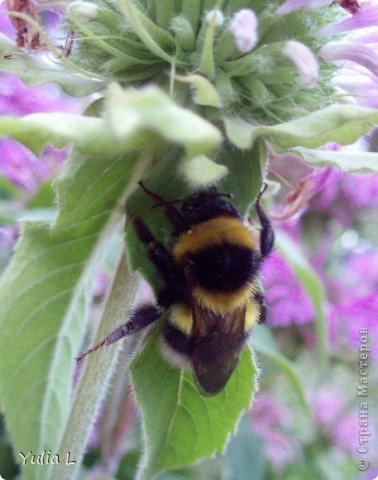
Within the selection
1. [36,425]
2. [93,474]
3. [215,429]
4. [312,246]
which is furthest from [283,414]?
[36,425]

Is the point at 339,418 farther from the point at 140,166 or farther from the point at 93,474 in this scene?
the point at 140,166

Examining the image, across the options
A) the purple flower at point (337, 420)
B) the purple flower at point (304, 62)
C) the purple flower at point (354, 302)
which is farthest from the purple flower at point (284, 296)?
the purple flower at point (304, 62)

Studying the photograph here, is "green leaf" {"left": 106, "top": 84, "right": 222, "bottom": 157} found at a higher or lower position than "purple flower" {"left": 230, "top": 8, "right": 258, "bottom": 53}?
higher

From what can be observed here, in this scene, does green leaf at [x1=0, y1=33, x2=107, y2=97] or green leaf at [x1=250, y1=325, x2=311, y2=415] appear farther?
green leaf at [x1=250, y1=325, x2=311, y2=415]

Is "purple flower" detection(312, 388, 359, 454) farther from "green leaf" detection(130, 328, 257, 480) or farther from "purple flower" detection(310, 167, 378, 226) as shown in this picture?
"green leaf" detection(130, 328, 257, 480)

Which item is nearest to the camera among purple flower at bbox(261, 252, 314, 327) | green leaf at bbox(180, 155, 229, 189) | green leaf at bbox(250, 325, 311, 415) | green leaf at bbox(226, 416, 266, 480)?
green leaf at bbox(180, 155, 229, 189)

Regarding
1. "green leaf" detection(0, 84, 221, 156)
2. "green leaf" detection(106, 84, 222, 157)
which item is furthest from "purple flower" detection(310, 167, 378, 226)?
"green leaf" detection(106, 84, 222, 157)

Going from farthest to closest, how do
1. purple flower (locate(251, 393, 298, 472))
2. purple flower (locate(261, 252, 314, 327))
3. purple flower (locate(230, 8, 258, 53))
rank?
purple flower (locate(251, 393, 298, 472)) → purple flower (locate(261, 252, 314, 327)) → purple flower (locate(230, 8, 258, 53))

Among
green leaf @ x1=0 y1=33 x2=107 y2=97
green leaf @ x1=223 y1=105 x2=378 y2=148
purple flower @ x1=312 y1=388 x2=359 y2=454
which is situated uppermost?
green leaf @ x1=223 y1=105 x2=378 y2=148
